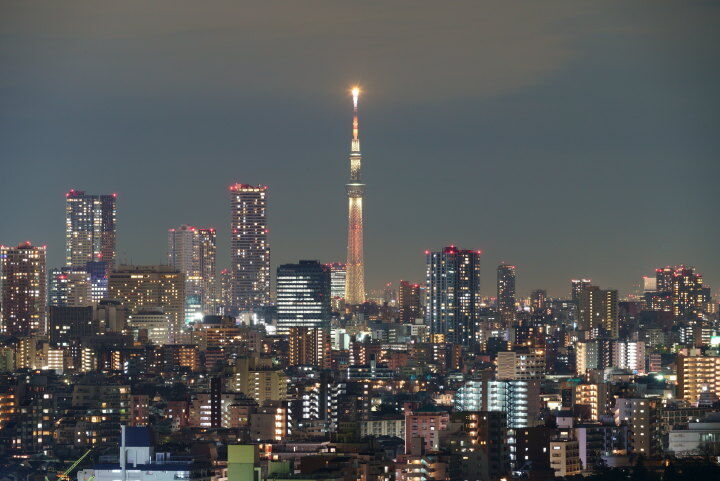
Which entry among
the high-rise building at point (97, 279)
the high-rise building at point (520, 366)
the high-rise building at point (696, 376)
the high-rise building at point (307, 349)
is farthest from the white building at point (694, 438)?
the high-rise building at point (97, 279)

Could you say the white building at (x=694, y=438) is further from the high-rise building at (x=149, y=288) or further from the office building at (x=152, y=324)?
the high-rise building at (x=149, y=288)

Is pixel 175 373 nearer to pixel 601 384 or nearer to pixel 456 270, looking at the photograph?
pixel 601 384

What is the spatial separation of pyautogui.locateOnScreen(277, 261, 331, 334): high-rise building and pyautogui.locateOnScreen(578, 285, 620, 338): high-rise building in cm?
967

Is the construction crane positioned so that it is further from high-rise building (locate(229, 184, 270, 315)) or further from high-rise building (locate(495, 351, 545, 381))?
high-rise building (locate(229, 184, 270, 315))

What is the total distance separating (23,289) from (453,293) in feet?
49.7

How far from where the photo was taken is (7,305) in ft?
229

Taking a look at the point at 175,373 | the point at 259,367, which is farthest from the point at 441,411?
the point at 175,373

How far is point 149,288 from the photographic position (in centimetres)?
8162

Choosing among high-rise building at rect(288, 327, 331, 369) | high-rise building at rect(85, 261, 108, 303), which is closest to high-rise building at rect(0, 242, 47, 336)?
high-rise building at rect(85, 261, 108, 303)

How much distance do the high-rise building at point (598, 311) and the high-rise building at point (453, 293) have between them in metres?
3.72

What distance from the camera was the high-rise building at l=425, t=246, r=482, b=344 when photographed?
246ft

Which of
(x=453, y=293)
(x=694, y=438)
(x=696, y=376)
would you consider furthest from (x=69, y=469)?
(x=453, y=293)

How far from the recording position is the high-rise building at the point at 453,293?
2950 inches

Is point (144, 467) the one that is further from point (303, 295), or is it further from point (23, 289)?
point (303, 295)
